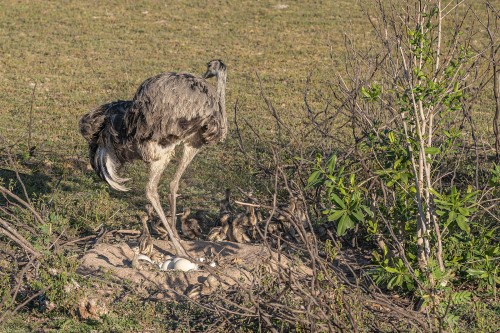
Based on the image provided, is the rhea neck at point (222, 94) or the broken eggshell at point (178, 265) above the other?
the rhea neck at point (222, 94)

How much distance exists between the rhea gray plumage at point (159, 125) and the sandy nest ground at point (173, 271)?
0.31m

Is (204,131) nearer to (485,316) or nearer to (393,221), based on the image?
(393,221)

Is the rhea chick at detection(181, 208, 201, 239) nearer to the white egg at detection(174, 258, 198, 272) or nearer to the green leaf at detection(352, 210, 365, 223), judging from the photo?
the white egg at detection(174, 258, 198, 272)

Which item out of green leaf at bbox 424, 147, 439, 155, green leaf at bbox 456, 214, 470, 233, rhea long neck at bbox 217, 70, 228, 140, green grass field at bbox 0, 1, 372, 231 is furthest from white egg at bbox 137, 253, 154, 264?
green leaf at bbox 456, 214, 470, 233

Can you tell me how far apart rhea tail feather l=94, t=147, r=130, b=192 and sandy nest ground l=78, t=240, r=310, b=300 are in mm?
719

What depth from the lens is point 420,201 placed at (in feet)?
17.5

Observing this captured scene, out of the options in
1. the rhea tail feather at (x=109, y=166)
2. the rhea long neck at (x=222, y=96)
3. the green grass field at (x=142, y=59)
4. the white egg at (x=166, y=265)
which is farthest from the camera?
the green grass field at (x=142, y=59)

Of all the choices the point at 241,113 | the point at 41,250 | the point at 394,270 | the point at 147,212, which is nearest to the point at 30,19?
the point at 241,113

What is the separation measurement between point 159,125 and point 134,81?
6256mm

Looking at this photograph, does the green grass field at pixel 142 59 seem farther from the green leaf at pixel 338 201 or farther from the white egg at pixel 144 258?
the green leaf at pixel 338 201

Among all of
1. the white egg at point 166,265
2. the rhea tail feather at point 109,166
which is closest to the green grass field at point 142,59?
the rhea tail feather at point 109,166

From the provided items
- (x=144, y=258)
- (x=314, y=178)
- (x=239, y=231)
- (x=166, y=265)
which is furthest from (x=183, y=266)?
(x=314, y=178)

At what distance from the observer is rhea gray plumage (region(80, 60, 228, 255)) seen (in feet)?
21.6

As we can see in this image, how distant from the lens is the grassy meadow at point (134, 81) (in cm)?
743
